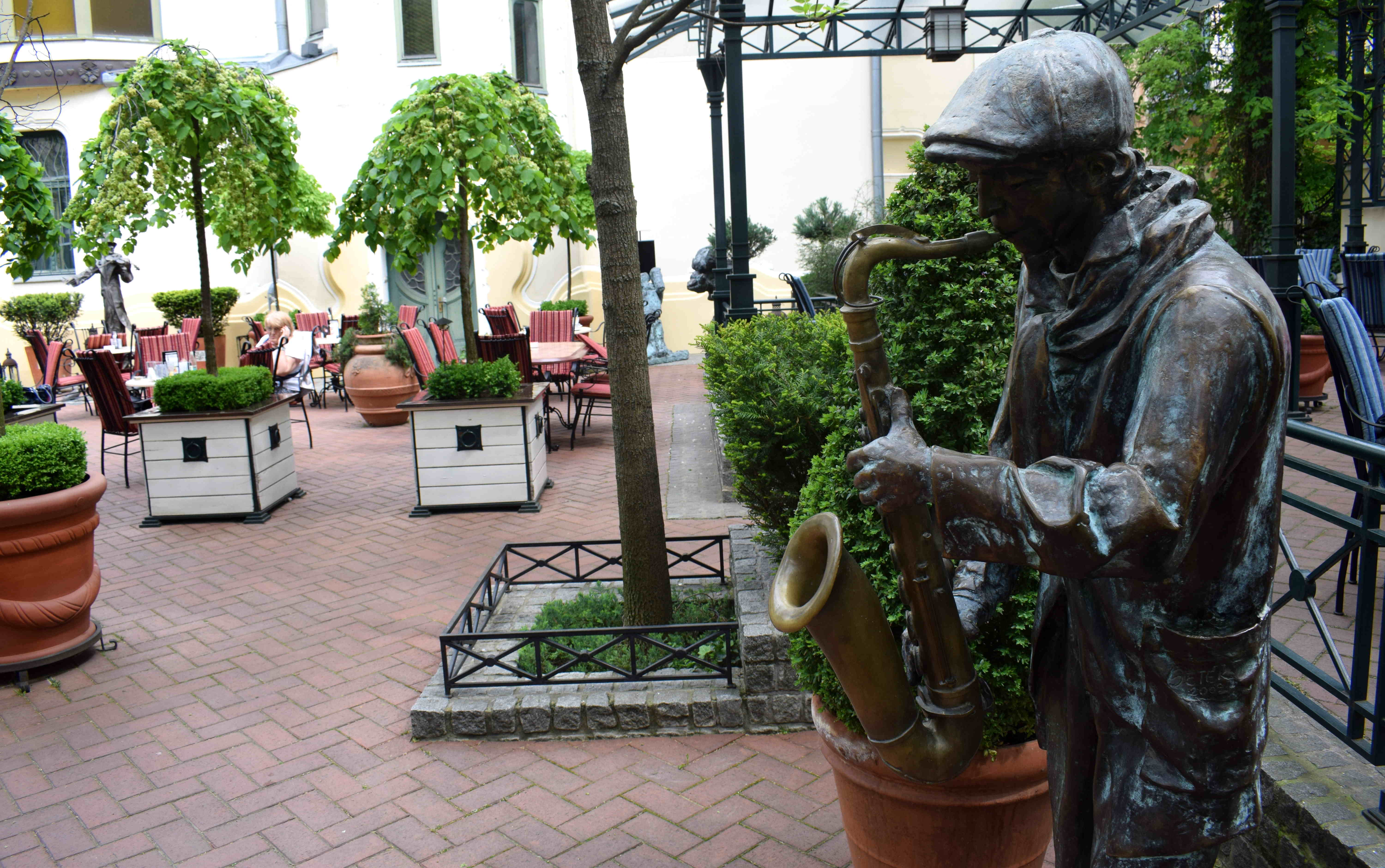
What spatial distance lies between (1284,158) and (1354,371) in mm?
4313

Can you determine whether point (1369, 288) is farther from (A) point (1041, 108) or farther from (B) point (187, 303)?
(B) point (187, 303)

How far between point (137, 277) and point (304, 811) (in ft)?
56.5

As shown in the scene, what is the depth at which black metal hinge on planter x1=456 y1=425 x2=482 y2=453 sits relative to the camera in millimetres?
7566

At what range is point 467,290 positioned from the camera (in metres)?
8.35

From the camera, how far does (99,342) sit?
49.5 feet

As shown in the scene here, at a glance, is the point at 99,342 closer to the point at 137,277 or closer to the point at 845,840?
the point at 137,277

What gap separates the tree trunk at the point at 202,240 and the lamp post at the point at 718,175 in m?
4.99

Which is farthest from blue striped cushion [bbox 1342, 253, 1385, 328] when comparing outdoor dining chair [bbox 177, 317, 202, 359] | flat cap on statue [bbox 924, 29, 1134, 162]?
outdoor dining chair [bbox 177, 317, 202, 359]

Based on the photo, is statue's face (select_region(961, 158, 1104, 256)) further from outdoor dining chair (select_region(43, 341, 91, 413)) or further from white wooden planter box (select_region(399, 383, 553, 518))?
outdoor dining chair (select_region(43, 341, 91, 413))

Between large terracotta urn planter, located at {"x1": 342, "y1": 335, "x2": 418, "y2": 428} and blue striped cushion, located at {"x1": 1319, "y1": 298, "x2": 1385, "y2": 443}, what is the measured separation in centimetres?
958

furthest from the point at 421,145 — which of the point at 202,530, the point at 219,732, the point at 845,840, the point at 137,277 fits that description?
the point at 137,277

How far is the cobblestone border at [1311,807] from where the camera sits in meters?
2.13

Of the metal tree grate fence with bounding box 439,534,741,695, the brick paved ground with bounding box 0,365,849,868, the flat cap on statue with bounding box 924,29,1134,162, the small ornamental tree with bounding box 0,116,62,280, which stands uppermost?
the small ornamental tree with bounding box 0,116,62,280

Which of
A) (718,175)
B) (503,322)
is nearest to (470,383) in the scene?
(503,322)
